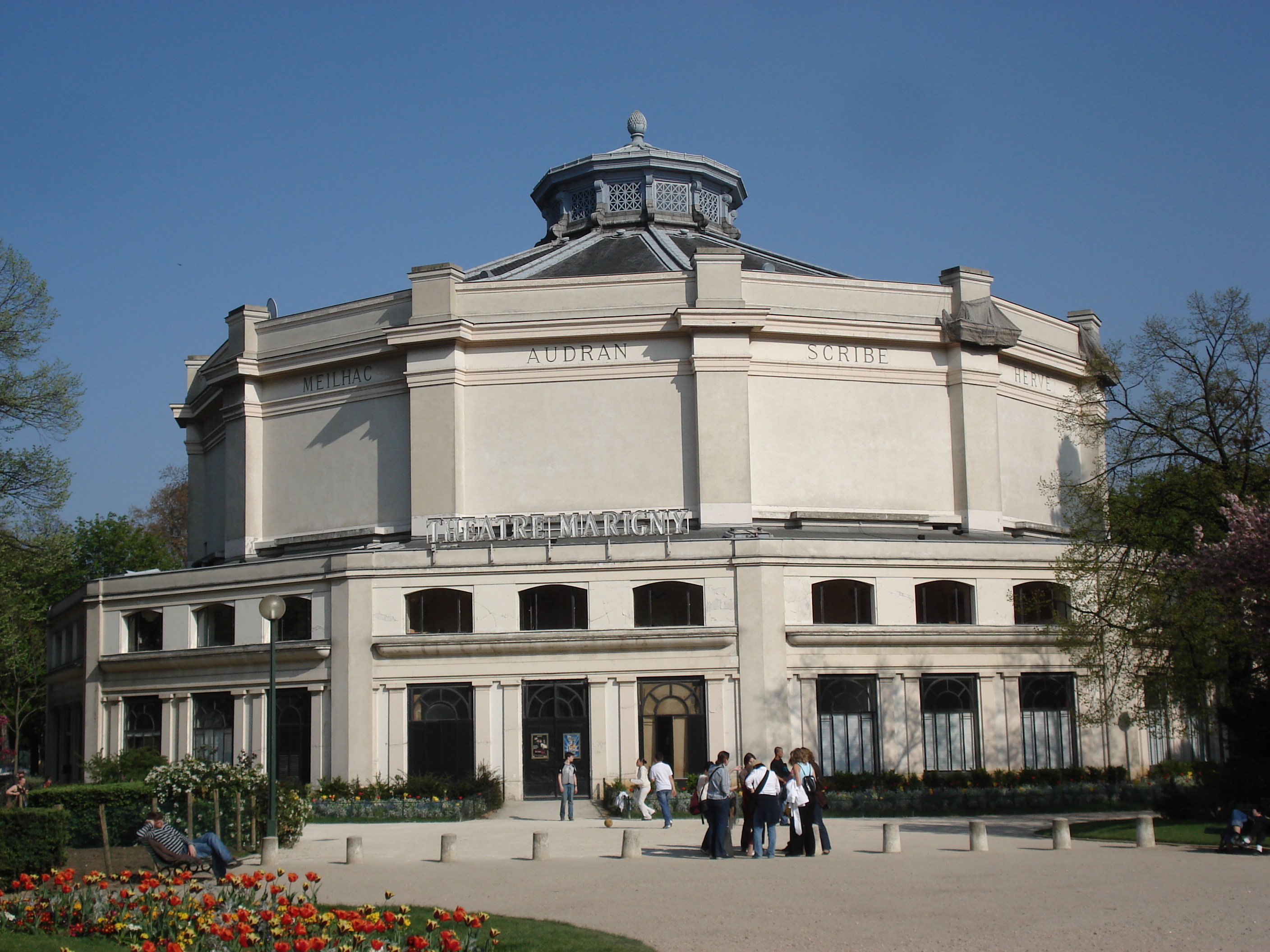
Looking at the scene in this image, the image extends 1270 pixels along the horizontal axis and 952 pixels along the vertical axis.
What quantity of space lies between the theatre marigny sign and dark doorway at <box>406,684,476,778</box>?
540 centimetres

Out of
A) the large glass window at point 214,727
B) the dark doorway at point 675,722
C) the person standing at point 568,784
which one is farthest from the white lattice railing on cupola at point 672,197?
the person standing at point 568,784

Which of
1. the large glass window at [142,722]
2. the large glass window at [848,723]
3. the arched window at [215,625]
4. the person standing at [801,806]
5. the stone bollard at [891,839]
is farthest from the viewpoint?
the large glass window at [142,722]

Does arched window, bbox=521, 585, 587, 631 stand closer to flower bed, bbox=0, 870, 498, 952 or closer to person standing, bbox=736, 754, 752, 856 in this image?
person standing, bbox=736, 754, 752, 856

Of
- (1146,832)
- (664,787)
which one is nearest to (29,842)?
(664,787)

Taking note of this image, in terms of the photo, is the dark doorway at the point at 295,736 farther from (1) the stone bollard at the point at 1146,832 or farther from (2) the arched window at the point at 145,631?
(1) the stone bollard at the point at 1146,832

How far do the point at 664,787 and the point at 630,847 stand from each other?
25.4ft

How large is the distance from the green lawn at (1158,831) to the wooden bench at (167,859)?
727 inches

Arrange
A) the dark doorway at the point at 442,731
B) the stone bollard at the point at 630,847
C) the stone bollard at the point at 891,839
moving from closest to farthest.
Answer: the stone bollard at the point at 891,839, the stone bollard at the point at 630,847, the dark doorway at the point at 442,731

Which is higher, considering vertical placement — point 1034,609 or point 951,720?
point 1034,609

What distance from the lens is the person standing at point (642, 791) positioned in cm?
3656

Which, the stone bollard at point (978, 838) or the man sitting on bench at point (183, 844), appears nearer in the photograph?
the man sitting on bench at point (183, 844)

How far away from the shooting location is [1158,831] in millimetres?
30188

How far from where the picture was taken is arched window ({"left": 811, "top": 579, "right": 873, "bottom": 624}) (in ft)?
149

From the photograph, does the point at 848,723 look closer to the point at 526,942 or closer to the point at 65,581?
the point at 526,942
